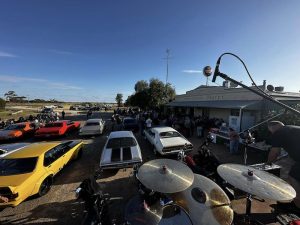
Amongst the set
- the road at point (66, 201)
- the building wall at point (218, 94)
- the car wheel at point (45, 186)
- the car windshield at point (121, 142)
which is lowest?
the road at point (66, 201)

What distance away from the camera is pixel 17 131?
13.4m

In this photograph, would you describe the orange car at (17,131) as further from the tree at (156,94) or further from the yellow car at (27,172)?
the tree at (156,94)

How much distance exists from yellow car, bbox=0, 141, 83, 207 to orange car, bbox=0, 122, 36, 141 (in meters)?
8.25

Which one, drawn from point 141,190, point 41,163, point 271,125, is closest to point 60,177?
point 41,163

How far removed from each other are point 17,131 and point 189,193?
47.6ft

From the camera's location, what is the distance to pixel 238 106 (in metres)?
14.6

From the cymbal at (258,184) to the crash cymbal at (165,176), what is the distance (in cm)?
79

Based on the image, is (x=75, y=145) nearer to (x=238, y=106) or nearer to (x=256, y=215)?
(x=256, y=215)

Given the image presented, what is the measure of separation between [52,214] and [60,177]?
2.53 meters

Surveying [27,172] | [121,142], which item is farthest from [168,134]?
[27,172]

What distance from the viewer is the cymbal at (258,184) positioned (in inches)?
121

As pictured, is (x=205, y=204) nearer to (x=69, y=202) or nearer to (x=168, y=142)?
(x=69, y=202)

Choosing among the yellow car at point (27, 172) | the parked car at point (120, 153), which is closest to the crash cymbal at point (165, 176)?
the parked car at point (120, 153)

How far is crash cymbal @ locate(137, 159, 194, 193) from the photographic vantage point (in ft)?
10.8
